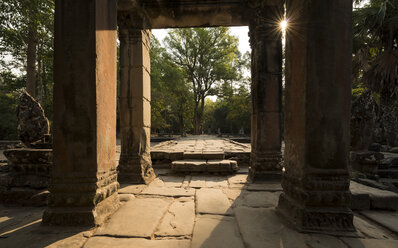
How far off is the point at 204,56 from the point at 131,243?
2434 cm

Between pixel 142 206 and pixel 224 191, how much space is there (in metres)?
1.37

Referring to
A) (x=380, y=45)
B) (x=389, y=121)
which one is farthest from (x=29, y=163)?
(x=389, y=121)

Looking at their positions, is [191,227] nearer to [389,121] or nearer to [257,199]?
[257,199]

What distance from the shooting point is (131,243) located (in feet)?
5.52

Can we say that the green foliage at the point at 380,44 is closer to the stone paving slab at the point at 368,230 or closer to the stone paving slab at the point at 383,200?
the stone paving slab at the point at 383,200

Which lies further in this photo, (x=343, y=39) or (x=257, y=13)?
(x=257, y=13)

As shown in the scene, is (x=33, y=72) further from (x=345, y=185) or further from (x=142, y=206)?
(x=345, y=185)

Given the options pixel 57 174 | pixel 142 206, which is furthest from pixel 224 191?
pixel 57 174

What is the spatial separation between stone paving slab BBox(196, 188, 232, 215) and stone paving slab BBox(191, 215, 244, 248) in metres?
0.15

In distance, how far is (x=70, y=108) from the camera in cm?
208

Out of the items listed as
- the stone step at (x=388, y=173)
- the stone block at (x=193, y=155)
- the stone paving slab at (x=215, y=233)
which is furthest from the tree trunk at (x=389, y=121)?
the stone paving slab at (x=215, y=233)

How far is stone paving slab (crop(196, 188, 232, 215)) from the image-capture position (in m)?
2.37

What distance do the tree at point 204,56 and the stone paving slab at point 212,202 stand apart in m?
20.7

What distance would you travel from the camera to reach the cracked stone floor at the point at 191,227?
1695mm
